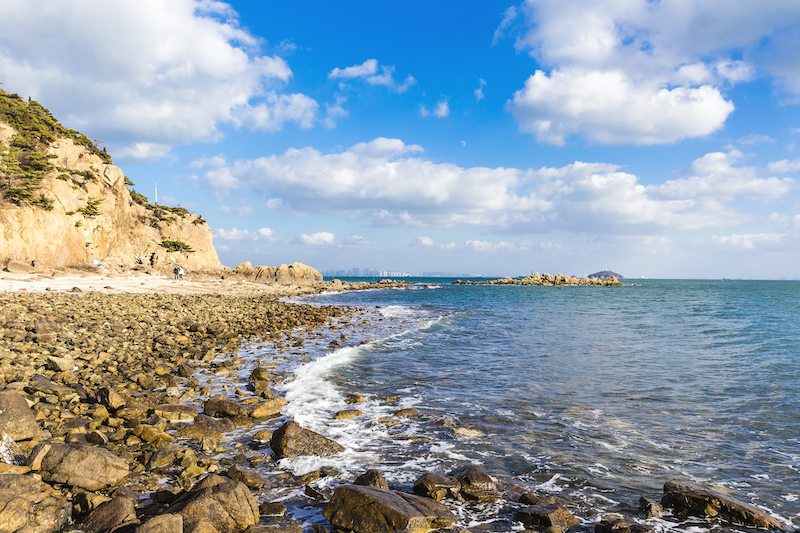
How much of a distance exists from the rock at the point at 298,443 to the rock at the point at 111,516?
2.76 m

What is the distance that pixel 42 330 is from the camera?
14.3 meters

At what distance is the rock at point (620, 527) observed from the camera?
5340 millimetres

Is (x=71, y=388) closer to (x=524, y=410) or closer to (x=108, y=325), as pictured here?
(x=108, y=325)

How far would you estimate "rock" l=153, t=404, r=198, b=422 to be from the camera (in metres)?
8.82

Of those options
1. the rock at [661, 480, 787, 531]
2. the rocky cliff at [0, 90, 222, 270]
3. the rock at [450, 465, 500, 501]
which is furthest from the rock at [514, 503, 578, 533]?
the rocky cliff at [0, 90, 222, 270]

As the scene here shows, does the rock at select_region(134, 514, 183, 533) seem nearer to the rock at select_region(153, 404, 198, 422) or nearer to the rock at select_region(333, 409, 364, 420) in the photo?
the rock at select_region(153, 404, 198, 422)

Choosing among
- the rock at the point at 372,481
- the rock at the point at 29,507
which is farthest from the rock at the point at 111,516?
the rock at the point at 372,481

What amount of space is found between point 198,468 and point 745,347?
2572cm

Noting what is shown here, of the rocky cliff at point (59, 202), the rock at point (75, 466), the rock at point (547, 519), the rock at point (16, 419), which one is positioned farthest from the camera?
the rocky cliff at point (59, 202)

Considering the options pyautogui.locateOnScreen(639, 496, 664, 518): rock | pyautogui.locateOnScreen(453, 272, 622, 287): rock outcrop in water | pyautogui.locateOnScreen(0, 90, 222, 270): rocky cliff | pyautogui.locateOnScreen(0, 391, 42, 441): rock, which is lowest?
pyautogui.locateOnScreen(639, 496, 664, 518): rock

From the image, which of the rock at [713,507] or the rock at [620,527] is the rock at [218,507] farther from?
the rock at [713,507]

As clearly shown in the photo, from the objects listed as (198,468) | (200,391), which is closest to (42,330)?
(200,391)

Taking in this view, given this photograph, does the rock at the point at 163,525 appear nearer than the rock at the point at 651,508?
Yes

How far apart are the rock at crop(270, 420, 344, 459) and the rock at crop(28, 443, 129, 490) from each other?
8.18 feet
